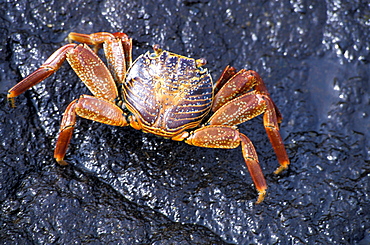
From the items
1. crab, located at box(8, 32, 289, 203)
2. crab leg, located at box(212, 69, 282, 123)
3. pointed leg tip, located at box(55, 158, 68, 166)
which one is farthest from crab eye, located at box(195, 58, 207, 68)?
pointed leg tip, located at box(55, 158, 68, 166)

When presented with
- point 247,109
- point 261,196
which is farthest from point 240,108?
point 261,196

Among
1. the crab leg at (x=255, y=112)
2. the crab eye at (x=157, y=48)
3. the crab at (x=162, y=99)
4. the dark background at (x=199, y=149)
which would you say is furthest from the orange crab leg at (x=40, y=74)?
the crab leg at (x=255, y=112)

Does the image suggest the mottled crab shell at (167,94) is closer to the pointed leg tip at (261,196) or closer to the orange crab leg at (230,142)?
the orange crab leg at (230,142)

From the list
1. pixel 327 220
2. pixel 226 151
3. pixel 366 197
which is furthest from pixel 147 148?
pixel 366 197

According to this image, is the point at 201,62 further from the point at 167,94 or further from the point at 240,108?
the point at 240,108

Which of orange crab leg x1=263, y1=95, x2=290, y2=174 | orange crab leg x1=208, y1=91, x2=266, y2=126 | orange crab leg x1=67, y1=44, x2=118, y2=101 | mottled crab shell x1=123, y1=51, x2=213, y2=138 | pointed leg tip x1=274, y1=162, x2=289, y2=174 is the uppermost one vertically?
orange crab leg x1=67, y1=44, x2=118, y2=101

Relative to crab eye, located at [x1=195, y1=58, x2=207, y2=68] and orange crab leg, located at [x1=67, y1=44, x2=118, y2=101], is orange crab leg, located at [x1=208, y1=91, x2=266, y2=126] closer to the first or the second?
crab eye, located at [x1=195, y1=58, x2=207, y2=68]
